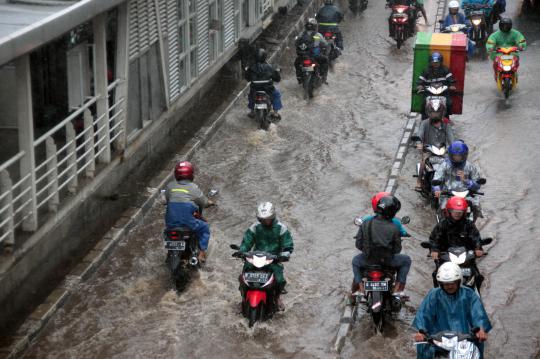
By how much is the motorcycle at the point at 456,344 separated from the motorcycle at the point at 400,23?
17.1 m

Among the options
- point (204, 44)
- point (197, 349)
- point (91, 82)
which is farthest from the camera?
point (204, 44)

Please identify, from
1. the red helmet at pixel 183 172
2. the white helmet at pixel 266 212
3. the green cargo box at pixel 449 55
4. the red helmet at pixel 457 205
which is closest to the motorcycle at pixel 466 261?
the red helmet at pixel 457 205

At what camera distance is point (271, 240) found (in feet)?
42.7

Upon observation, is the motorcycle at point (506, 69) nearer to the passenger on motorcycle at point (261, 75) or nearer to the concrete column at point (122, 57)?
the passenger on motorcycle at point (261, 75)

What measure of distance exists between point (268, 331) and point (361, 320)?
1.06 metres

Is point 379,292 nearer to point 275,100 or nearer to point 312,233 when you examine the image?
point 312,233

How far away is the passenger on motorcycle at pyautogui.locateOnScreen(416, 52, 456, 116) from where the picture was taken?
19234 millimetres

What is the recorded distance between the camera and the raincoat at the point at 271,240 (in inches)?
509

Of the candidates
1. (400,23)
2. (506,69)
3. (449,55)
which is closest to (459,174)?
(449,55)

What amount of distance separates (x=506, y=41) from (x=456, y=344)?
13.8 m

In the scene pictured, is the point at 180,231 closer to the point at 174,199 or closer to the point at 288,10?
the point at 174,199

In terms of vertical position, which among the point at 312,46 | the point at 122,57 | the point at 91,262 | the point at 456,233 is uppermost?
the point at 122,57

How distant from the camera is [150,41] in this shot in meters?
17.8

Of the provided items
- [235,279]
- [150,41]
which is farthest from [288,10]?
[235,279]
